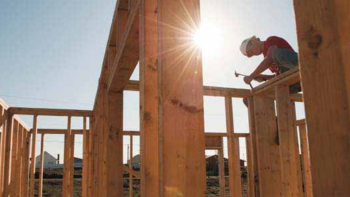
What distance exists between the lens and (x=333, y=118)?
0.67m

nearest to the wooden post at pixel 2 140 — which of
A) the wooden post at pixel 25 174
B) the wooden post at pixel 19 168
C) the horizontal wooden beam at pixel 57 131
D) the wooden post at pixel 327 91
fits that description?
the wooden post at pixel 19 168

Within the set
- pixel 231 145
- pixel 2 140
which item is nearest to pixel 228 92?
pixel 231 145

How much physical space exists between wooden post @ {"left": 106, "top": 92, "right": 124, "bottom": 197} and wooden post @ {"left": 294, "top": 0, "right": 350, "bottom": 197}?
3.91 meters

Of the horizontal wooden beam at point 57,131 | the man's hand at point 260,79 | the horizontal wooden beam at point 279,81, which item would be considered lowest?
the horizontal wooden beam at point 57,131

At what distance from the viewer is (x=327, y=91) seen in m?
0.69

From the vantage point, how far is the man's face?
4.66 m

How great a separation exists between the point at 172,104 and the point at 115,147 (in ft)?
9.47

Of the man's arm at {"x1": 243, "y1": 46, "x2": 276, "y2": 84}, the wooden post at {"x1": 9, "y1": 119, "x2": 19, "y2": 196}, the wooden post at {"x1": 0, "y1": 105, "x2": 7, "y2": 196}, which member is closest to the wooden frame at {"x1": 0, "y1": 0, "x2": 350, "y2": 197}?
the man's arm at {"x1": 243, "y1": 46, "x2": 276, "y2": 84}

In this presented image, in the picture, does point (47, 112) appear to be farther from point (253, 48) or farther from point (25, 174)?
point (253, 48)

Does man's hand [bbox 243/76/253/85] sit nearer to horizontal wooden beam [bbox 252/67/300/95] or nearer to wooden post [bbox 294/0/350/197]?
horizontal wooden beam [bbox 252/67/300/95]

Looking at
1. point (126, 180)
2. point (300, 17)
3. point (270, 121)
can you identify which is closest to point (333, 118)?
point (300, 17)

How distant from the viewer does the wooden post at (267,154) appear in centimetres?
510

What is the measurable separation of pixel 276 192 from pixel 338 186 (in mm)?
4791

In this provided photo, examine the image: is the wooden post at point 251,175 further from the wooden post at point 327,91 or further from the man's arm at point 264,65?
the wooden post at point 327,91
